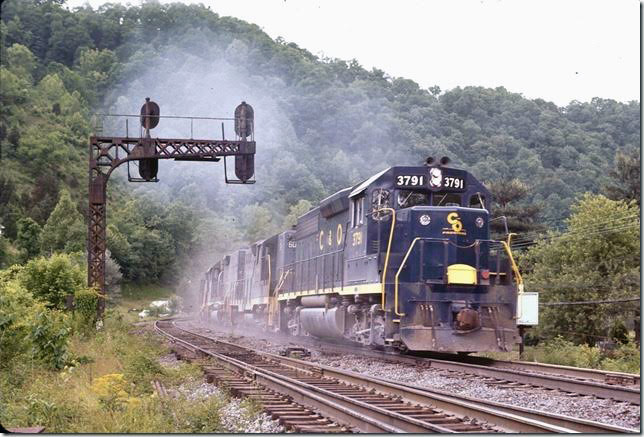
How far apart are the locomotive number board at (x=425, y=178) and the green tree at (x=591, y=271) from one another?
17.1 metres

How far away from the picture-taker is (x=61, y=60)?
50688 millimetres

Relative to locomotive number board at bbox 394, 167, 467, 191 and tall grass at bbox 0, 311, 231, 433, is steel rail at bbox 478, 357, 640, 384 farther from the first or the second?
tall grass at bbox 0, 311, 231, 433

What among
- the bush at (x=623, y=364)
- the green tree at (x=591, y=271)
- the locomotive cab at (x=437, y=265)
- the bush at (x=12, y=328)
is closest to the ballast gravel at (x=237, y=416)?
the bush at (x=12, y=328)

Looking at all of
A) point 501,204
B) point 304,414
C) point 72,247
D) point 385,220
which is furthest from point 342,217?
point 501,204

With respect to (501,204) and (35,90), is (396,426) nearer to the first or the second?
(501,204)

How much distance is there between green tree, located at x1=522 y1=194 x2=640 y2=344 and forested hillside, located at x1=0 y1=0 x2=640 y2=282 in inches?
160

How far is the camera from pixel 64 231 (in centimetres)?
4081

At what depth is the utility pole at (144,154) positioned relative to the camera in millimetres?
23203

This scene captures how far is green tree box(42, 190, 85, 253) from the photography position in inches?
1544

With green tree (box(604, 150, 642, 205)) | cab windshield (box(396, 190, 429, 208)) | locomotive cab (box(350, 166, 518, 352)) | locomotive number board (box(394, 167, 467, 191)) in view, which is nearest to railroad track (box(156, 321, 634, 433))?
locomotive cab (box(350, 166, 518, 352))

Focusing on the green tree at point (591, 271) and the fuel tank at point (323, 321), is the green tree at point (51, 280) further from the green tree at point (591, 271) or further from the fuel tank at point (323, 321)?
the green tree at point (591, 271)

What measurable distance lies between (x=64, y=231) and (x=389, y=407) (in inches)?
1360

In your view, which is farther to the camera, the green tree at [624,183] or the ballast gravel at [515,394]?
the green tree at [624,183]

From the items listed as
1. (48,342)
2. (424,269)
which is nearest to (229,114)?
(424,269)
